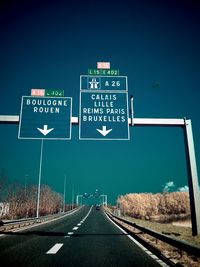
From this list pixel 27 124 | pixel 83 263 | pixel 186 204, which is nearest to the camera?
pixel 83 263

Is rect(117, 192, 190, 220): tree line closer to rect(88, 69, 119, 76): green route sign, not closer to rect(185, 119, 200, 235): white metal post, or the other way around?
rect(185, 119, 200, 235): white metal post

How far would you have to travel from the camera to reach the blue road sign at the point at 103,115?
14.5m

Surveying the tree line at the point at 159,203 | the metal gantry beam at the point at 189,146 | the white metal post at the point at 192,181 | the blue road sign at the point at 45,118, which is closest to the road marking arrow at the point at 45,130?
the blue road sign at the point at 45,118

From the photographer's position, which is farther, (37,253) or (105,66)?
(105,66)

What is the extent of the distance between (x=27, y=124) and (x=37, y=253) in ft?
26.0

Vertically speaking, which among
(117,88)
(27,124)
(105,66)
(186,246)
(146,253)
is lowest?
(146,253)

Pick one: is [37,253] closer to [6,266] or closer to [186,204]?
[6,266]

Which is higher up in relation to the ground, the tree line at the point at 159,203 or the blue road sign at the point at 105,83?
the blue road sign at the point at 105,83

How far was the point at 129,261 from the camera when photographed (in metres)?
7.24

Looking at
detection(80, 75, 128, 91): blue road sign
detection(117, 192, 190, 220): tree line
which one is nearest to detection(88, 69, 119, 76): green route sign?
detection(80, 75, 128, 91): blue road sign

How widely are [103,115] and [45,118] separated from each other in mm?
3156

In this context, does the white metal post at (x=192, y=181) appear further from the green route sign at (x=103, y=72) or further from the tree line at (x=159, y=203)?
the tree line at (x=159, y=203)

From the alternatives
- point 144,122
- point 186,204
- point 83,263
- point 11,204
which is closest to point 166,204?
point 186,204

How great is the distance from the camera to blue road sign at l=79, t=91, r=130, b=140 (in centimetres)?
1447
